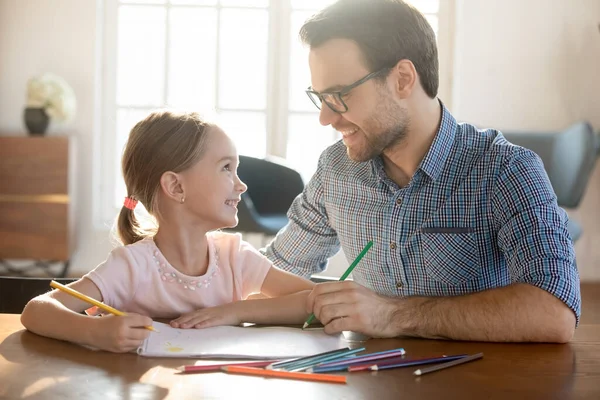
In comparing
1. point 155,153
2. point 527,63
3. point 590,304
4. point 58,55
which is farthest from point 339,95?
point 58,55

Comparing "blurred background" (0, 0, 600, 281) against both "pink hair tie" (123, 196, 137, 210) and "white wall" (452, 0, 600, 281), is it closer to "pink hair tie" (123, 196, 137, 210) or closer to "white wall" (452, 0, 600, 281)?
"white wall" (452, 0, 600, 281)

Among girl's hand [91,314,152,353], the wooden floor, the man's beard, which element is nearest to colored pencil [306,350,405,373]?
girl's hand [91,314,152,353]

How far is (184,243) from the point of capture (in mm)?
1618

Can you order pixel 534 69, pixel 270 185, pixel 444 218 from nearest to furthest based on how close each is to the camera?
pixel 444 218, pixel 270 185, pixel 534 69

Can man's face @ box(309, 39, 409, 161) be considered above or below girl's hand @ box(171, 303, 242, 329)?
above

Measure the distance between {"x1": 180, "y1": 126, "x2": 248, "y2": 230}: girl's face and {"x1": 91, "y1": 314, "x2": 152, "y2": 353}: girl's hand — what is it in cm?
42

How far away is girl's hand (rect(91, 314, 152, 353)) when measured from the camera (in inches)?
47.4

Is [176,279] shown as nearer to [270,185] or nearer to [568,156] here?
[270,185]

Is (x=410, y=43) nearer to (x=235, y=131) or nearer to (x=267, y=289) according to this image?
(x=267, y=289)

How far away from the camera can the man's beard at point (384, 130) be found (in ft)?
6.17

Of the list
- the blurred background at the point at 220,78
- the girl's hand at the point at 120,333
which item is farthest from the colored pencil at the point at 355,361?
the blurred background at the point at 220,78

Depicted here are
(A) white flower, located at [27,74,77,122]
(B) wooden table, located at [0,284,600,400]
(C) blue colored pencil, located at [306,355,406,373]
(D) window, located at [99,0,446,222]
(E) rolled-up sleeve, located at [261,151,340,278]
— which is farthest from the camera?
(D) window, located at [99,0,446,222]

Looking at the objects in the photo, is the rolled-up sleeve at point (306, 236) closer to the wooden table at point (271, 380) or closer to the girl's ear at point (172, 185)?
the girl's ear at point (172, 185)

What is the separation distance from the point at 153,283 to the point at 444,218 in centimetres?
66
